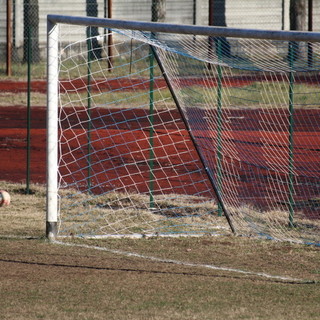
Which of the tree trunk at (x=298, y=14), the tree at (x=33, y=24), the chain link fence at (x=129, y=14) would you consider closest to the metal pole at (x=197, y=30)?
the chain link fence at (x=129, y=14)

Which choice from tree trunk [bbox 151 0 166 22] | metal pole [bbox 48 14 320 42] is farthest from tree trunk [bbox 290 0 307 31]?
metal pole [bbox 48 14 320 42]

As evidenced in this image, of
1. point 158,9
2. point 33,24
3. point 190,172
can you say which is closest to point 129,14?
point 158,9

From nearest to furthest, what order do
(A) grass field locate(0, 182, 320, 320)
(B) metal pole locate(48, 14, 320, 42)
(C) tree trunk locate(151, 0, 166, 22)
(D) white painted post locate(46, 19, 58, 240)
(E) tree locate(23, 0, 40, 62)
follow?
(A) grass field locate(0, 182, 320, 320), (B) metal pole locate(48, 14, 320, 42), (D) white painted post locate(46, 19, 58, 240), (E) tree locate(23, 0, 40, 62), (C) tree trunk locate(151, 0, 166, 22)

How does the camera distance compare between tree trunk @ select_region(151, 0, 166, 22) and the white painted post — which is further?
tree trunk @ select_region(151, 0, 166, 22)

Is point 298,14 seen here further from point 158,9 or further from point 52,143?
point 52,143

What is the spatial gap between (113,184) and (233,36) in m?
5.13

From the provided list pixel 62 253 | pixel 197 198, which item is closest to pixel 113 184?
pixel 197 198

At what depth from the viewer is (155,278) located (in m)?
6.93

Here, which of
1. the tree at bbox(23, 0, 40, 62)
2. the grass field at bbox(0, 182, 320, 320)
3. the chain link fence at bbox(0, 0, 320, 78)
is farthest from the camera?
the chain link fence at bbox(0, 0, 320, 78)

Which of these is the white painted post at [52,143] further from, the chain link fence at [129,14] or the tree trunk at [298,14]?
the tree trunk at [298,14]

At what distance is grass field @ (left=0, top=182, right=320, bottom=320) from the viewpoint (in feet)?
19.4

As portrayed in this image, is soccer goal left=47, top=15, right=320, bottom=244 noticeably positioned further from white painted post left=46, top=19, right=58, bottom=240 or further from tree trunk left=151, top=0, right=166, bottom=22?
tree trunk left=151, top=0, right=166, bottom=22

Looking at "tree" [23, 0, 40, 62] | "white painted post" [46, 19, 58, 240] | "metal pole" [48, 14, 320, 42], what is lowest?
"white painted post" [46, 19, 58, 240]

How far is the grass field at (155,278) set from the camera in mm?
5926
